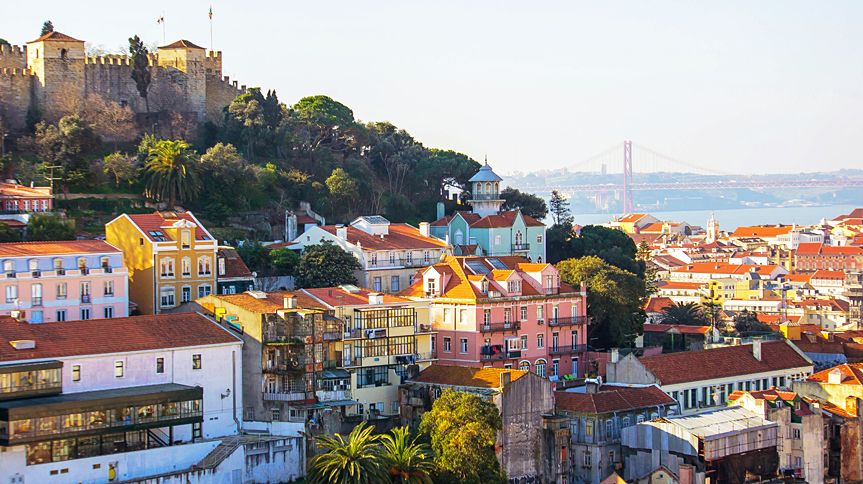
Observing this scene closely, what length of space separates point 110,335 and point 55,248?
24.0 feet

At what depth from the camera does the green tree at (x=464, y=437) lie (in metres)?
45.6

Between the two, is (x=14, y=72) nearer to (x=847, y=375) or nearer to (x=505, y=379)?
(x=505, y=379)

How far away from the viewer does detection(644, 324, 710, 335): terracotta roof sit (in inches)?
2621

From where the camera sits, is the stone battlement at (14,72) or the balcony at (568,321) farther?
the stone battlement at (14,72)

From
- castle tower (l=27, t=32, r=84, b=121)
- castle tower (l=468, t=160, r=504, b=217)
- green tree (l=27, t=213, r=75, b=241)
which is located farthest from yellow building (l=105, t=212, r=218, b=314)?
castle tower (l=468, t=160, r=504, b=217)

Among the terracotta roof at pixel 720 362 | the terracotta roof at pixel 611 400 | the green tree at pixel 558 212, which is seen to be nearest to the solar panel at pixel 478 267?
the terracotta roof at pixel 720 362

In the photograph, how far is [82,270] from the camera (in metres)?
51.1

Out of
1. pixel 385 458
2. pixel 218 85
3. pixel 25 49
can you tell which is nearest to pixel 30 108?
pixel 25 49

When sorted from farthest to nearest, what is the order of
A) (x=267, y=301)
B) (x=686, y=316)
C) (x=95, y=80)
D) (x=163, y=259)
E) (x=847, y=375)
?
1. (x=686, y=316)
2. (x=95, y=80)
3. (x=847, y=375)
4. (x=163, y=259)
5. (x=267, y=301)

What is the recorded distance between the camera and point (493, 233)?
6856 cm

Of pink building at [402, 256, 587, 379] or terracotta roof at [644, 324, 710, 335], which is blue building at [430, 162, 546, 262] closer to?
terracotta roof at [644, 324, 710, 335]

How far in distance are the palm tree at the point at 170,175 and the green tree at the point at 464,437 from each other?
20.8 meters

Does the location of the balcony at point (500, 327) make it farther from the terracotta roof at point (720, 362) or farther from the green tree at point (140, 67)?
the green tree at point (140, 67)

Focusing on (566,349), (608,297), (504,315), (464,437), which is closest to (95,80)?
(504,315)
